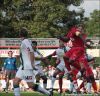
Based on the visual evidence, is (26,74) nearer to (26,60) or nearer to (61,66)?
(26,60)

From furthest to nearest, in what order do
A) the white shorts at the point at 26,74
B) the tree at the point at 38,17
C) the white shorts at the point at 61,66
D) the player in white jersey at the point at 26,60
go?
the tree at the point at 38,17
the white shorts at the point at 61,66
the white shorts at the point at 26,74
the player in white jersey at the point at 26,60

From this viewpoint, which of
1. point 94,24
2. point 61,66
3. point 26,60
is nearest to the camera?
point 26,60

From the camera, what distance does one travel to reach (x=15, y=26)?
2270 inches

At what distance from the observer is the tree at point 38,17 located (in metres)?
57.0

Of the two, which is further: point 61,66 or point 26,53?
point 61,66

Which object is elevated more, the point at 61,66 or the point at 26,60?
the point at 61,66

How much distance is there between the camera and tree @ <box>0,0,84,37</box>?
57031 millimetres

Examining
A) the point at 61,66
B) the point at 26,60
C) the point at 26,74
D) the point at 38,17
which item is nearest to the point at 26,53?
the point at 26,60

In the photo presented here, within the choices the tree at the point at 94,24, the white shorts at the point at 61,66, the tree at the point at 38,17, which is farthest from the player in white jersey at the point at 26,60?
the tree at the point at 94,24

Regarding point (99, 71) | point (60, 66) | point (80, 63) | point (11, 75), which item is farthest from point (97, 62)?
point (80, 63)

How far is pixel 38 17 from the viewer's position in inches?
2254

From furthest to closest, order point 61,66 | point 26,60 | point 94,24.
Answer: point 94,24 → point 61,66 → point 26,60

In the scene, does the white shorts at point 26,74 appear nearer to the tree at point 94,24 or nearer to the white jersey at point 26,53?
the white jersey at point 26,53

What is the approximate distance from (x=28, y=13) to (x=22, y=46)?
145 feet
